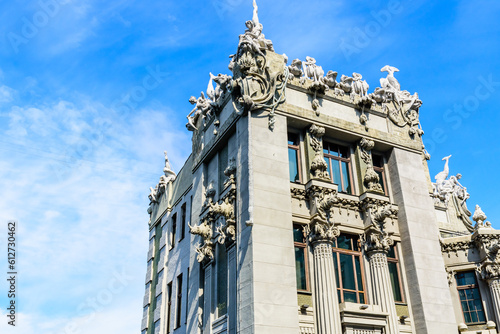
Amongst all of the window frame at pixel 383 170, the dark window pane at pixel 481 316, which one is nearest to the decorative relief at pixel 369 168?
the window frame at pixel 383 170

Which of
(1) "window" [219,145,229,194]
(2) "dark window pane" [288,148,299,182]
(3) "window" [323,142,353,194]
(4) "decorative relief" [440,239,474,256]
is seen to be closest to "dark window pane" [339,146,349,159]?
(3) "window" [323,142,353,194]

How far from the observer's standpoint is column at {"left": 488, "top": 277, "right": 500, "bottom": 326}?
24172mm

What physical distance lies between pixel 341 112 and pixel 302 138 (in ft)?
9.31

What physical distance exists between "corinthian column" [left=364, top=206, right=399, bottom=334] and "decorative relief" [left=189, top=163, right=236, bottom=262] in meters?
6.50

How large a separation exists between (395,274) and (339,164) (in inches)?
235

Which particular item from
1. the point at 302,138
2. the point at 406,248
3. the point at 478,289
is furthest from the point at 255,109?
the point at 478,289

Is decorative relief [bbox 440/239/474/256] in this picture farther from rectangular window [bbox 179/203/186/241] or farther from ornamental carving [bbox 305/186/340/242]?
rectangular window [bbox 179/203/186/241]

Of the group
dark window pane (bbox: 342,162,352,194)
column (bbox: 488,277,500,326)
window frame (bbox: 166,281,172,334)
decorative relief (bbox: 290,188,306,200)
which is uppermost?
dark window pane (bbox: 342,162,352,194)

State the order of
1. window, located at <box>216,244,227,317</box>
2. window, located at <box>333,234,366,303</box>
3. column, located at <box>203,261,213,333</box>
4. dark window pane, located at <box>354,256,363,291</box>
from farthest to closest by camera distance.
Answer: column, located at <box>203,261,213,333</box>
dark window pane, located at <box>354,256,363,291</box>
window, located at <box>216,244,227,317</box>
window, located at <box>333,234,366,303</box>

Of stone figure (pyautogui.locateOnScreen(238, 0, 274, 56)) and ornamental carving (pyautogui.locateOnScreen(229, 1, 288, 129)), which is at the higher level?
stone figure (pyautogui.locateOnScreen(238, 0, 274, 56))

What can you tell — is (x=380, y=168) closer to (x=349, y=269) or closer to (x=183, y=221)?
(x=349, y=269)

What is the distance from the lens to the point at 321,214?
21.6 m

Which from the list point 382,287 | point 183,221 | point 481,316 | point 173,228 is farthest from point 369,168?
point 173,228

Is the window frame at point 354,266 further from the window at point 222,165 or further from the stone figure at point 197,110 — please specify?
the stone figure at point 197,110
